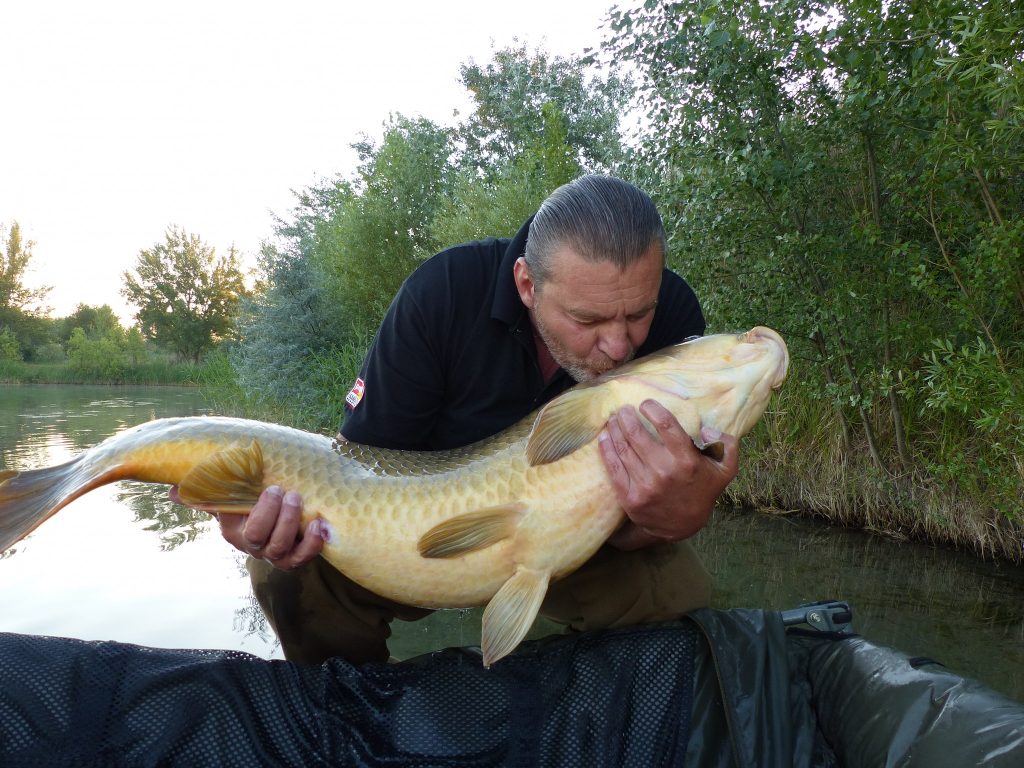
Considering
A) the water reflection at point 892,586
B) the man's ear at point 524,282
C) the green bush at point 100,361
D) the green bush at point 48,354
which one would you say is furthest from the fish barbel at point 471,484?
the green bush at point 48,354

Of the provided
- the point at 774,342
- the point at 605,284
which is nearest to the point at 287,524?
the point at 605,284

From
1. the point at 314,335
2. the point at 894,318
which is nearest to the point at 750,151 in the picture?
the point at 894,318

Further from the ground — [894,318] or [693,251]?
[693,251]

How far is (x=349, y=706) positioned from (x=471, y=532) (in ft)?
1.55

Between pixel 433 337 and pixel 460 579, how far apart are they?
2.38 ft

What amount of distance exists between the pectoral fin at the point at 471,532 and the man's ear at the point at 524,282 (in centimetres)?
62

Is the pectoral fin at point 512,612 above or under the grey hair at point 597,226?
under

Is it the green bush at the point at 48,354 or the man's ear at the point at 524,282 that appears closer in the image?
the man's ear at the point at 524,282

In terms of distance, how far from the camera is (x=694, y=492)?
4.67 feet

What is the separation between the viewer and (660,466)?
53.3 inches

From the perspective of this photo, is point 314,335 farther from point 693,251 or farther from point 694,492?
point 694,492

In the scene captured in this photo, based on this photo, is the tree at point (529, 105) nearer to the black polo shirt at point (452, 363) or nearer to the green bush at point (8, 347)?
the black polo shirt at point (452, 363)

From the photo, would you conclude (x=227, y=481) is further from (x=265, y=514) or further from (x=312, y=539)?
(x=312, y=539)

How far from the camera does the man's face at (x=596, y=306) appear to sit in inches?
64.2
